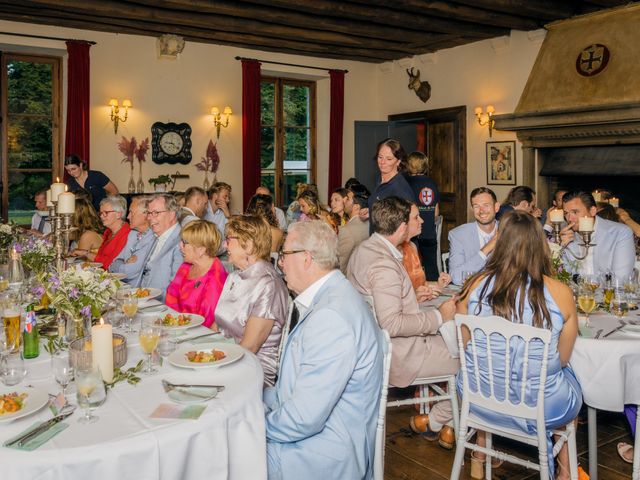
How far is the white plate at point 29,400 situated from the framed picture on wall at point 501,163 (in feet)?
27.2

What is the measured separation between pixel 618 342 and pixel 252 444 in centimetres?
173

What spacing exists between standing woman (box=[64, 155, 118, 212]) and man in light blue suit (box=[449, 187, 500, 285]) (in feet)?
16.2

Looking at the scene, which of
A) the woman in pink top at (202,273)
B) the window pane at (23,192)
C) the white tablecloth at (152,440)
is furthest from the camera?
the window pane at (23,192)

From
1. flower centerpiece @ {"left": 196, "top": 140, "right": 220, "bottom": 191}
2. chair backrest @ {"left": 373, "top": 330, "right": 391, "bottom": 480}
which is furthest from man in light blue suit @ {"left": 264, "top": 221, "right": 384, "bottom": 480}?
flower centerpiece @ {"left": 196, "top": 140, "right": 220, "bottom": 191}

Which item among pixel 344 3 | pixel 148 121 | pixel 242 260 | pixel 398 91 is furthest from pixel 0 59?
pixel 242 260

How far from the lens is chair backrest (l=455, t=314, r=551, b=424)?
8.27 ft

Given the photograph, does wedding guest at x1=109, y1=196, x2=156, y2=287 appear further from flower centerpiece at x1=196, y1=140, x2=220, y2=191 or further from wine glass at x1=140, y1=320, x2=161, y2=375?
flower centerpiece at x1=196, y1=140, x2=220, y2=191

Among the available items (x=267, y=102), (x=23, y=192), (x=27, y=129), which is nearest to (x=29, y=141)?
(x=27, y=129)

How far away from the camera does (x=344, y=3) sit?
779 cm

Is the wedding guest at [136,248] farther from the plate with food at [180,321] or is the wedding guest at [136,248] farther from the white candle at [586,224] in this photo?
the white candle at [586,224]

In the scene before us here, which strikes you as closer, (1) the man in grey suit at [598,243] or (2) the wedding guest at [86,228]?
(1) the man in grey suit at [598,243]

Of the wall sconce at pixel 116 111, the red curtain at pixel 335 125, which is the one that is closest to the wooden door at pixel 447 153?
the red curtain at pixel 335 125

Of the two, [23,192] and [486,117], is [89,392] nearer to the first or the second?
[23,192]

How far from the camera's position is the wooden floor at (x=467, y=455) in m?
3.14
